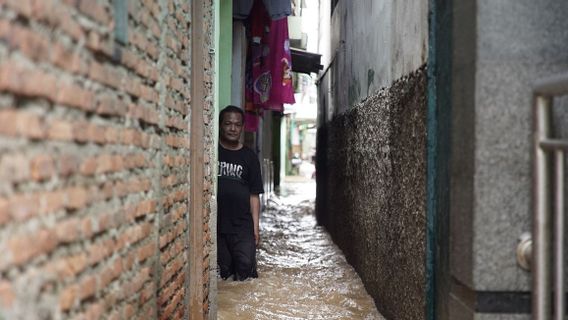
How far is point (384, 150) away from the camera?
4.76 meters

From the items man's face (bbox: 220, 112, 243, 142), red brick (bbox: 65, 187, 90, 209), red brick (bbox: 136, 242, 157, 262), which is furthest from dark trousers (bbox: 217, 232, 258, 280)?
red brick (bbox: 65, 187, 90, 209)

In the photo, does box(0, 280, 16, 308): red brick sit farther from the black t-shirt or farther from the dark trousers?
the dark trousers

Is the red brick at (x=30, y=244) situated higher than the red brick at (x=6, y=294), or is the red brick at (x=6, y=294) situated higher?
the red brick at (x=30, y=244)

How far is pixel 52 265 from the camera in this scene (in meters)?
1.68

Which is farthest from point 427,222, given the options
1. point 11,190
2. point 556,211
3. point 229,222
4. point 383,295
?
point 229,222

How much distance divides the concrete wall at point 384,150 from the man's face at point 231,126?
1.20m

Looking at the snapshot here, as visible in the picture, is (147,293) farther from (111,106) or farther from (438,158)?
(438,158)

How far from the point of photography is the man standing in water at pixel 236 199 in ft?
19.3

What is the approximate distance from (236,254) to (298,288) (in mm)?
694

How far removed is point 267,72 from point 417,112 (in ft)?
15.0

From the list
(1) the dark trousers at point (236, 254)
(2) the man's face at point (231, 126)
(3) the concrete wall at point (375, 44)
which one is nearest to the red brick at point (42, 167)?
(3) the concrete wall at point (375, 44)

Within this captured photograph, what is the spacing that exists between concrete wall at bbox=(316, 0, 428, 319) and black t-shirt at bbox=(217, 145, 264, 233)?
3.62 ft

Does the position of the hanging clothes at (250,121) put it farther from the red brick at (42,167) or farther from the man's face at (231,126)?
the red brick at (42,167)

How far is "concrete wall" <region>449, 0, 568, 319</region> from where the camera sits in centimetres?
260
